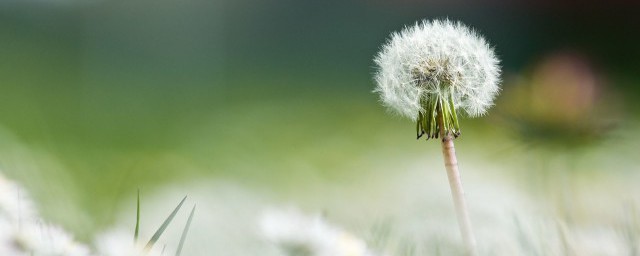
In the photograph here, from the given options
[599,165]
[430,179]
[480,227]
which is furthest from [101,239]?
[599,165]

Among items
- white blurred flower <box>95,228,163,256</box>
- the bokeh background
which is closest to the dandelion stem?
white blurred flower <box>95,228,163,256</box>

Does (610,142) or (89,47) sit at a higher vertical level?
(89,47)

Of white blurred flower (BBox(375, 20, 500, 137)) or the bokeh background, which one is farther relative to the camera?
the bokeh background

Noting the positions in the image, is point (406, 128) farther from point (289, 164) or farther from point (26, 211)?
point (26, 211)

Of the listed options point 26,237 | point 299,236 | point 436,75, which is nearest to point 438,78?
point 436,75

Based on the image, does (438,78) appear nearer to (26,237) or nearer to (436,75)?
(436,75)

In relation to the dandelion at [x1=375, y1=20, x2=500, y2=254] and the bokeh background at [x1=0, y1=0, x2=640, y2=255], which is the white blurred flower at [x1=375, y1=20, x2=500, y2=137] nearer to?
the dandelion at [x1=375, y1=20, x2=500, y2=254]

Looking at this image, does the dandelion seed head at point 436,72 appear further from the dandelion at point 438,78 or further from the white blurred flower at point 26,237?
the white blurred flower at point 26,237
